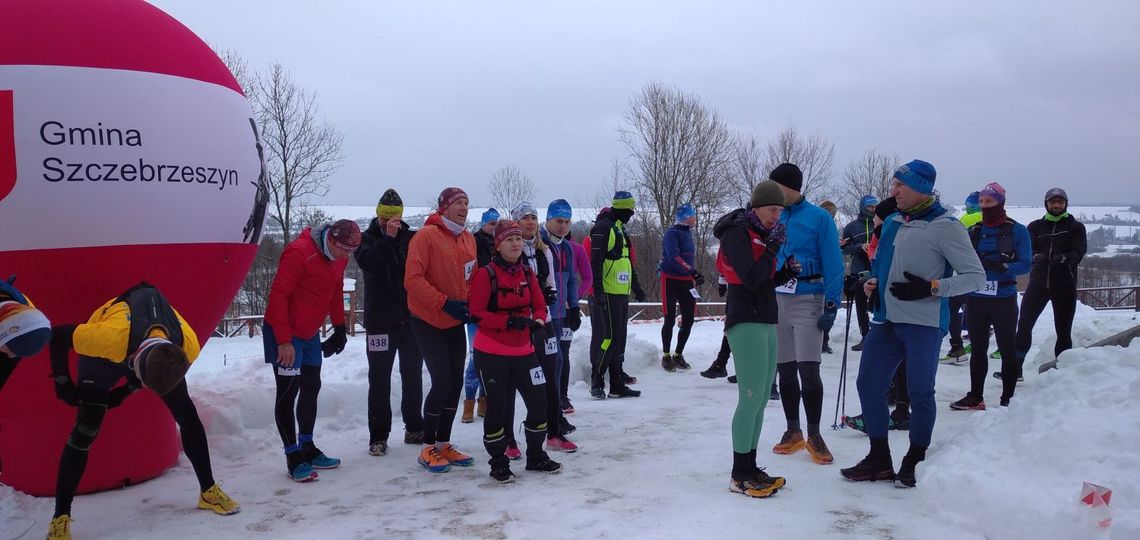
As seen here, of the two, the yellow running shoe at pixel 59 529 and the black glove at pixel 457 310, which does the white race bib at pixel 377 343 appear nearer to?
the black glove at pixel 457 310

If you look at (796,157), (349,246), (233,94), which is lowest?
(349,246)

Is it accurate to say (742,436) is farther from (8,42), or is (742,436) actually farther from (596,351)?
(8,42)

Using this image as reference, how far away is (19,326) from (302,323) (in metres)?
1.84

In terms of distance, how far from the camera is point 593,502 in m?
4.36

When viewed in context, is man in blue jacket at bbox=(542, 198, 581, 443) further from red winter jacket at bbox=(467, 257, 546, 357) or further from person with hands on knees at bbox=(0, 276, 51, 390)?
person with hands on knees at bbox=(0, 276, 51, 390)

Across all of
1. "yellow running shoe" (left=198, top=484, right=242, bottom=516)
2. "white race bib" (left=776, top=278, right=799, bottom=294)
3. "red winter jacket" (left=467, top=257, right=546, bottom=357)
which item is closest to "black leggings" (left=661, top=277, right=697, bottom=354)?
"white race bib" (left=776, top=278, right=799, bottom=294)

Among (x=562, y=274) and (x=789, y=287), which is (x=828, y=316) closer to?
(x=789, y=287)

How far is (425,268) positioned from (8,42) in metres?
2.64

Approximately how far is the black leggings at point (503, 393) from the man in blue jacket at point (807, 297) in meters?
1.68

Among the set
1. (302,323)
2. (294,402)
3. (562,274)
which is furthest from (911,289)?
(294,402)

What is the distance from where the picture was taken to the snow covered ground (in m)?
3.73

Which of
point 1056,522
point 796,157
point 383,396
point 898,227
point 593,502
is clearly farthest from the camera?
point 796,157

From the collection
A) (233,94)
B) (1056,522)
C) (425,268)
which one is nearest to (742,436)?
(1056,522)

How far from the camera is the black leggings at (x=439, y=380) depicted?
5137 millimetres
